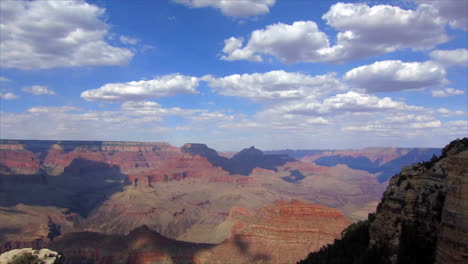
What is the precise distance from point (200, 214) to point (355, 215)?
3325 inches

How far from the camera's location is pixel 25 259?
4266 cm

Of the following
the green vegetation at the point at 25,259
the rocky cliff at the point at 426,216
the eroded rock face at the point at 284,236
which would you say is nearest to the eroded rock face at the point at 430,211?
the rocky cliff at the point at 426,216

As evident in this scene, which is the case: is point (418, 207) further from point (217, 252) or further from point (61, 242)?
point (61, 242)

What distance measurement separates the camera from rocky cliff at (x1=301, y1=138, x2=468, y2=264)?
12.3m

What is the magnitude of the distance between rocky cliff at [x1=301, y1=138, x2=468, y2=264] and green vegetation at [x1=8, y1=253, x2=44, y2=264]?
4112 centimetres

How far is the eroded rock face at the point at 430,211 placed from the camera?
40.2ft

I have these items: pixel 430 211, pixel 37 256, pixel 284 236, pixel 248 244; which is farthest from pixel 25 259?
pixel 284 236

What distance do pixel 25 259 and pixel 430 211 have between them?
1854 inches

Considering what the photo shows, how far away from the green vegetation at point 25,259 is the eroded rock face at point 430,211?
42486 mm

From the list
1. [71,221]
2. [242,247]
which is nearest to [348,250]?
[242,247]

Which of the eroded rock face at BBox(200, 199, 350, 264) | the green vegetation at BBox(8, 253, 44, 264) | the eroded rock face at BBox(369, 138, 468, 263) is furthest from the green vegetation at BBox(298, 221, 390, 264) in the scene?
the eroded rock face at BBox(200, 199, 350, 264)

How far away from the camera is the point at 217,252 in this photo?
82.9m

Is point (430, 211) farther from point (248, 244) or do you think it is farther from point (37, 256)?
point (248, 244)

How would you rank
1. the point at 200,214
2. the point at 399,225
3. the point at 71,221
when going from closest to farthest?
the point at 399,225
the point at 71,221
the point at 200,214
